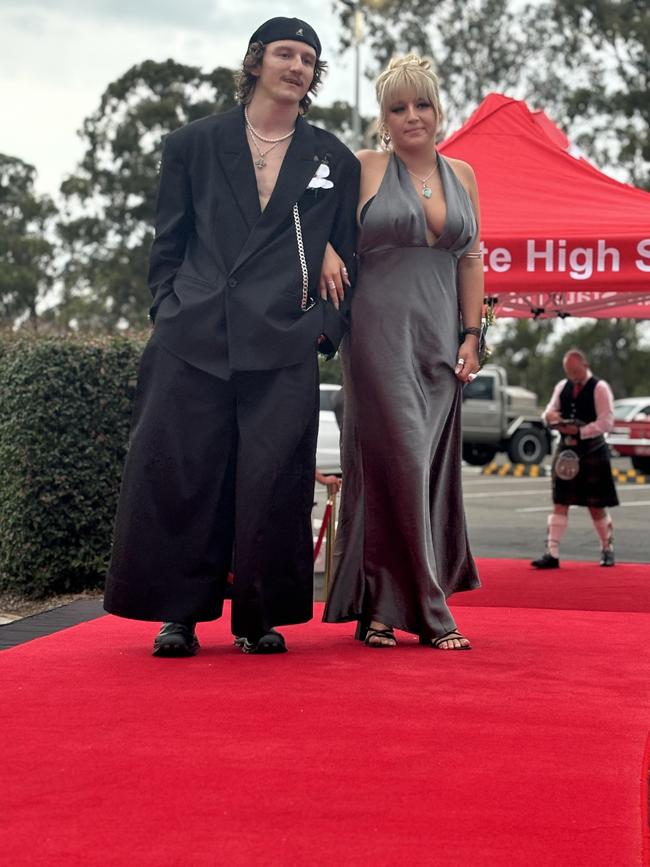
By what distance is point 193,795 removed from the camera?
2816mm

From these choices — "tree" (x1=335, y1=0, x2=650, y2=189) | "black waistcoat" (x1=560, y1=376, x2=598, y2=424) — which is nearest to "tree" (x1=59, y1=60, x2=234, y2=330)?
"tree" (x1=335, y1=0, x2=650, y2=189)

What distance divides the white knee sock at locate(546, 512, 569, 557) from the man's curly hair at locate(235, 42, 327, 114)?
5.23m

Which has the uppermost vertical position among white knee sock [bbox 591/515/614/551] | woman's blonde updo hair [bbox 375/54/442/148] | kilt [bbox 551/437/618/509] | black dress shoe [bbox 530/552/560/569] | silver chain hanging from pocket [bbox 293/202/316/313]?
woman's blonde updo hair [bbox 375/54/442/148]

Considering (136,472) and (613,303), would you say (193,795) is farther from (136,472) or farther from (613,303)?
(613,303)

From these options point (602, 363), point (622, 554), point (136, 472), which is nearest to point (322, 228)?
point (136, 472)

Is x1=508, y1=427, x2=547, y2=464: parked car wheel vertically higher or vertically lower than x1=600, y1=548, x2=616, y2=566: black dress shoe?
higher

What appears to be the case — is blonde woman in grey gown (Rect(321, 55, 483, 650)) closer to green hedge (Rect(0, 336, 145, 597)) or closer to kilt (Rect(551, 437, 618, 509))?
green hedge (Rect(0, 336, 145, 597))

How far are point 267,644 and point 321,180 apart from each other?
5.03 feet

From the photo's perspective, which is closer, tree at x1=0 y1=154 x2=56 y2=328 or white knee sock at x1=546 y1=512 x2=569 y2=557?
white knee sock at x1=546 y1=512 x2=569 y2=557

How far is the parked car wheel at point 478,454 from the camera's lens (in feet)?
93.1

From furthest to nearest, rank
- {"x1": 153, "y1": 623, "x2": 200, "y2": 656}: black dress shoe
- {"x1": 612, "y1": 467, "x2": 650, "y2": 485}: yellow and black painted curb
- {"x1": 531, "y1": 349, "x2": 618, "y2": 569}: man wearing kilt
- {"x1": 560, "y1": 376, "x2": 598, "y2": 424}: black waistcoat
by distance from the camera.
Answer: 1. {"x1": 612, "y1": 467, "x2": 650, "y2": 485}: yellow and black painted curb
2. {"x1": 560, "y1": 376, "x2": 598, "y2": 424}: black waistcoat
3. {"x1": 531, "y1": 349, "x2": 618, "y2": 569}: man wearing kilt
4. {"x1": 153, "y1": 623, "x2": 200, "y2": 656}: black dress shoe

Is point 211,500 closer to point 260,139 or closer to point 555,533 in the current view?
point 260,139

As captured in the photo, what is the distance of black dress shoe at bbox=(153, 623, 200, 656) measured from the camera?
4562 millimetres

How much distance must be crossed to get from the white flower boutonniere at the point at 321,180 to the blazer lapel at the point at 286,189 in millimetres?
14
